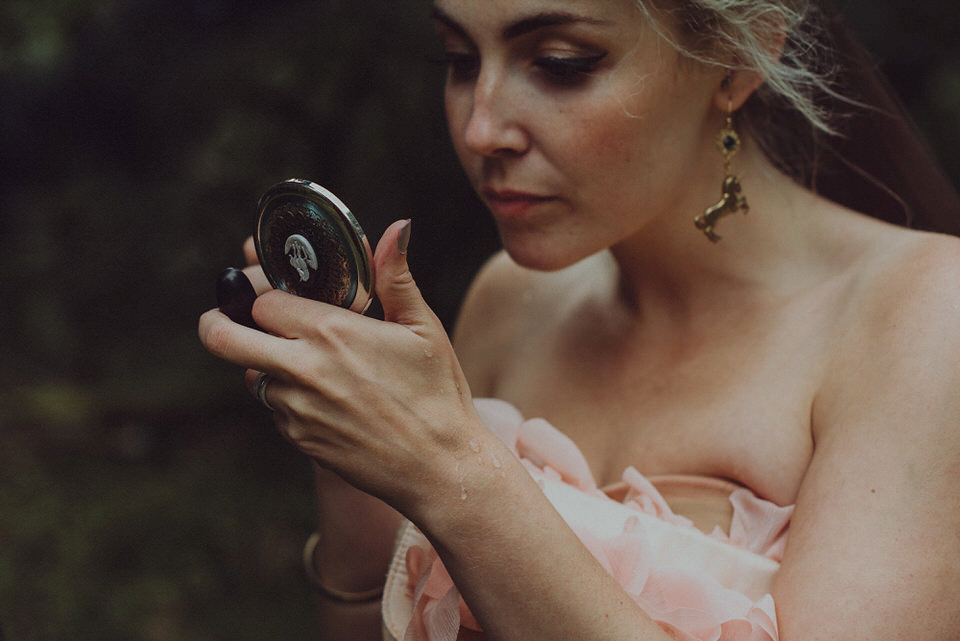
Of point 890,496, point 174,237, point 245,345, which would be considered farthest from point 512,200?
point 174,237

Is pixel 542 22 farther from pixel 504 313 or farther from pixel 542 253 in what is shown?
pixel 504 313

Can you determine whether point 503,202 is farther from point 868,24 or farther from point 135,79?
point 135,79

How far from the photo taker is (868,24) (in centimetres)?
324

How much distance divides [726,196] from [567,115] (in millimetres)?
415

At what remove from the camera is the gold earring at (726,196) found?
1766 millimetres

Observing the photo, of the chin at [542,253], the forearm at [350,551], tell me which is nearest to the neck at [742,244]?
the chin at [542,253]

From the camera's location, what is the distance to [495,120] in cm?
157

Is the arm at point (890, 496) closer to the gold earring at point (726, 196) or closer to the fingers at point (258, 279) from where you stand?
the gold earring at point (726, 196)

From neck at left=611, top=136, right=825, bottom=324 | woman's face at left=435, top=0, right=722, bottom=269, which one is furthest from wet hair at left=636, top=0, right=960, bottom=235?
woman's face at left=435, top=0, right=722, bottom=269

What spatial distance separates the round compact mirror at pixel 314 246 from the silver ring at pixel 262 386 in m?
0.12

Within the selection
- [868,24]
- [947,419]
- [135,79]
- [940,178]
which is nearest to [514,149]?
[947,419]

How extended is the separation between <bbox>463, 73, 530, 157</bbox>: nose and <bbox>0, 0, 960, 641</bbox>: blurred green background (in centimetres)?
219

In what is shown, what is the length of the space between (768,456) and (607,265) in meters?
0.80

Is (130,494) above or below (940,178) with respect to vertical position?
below
